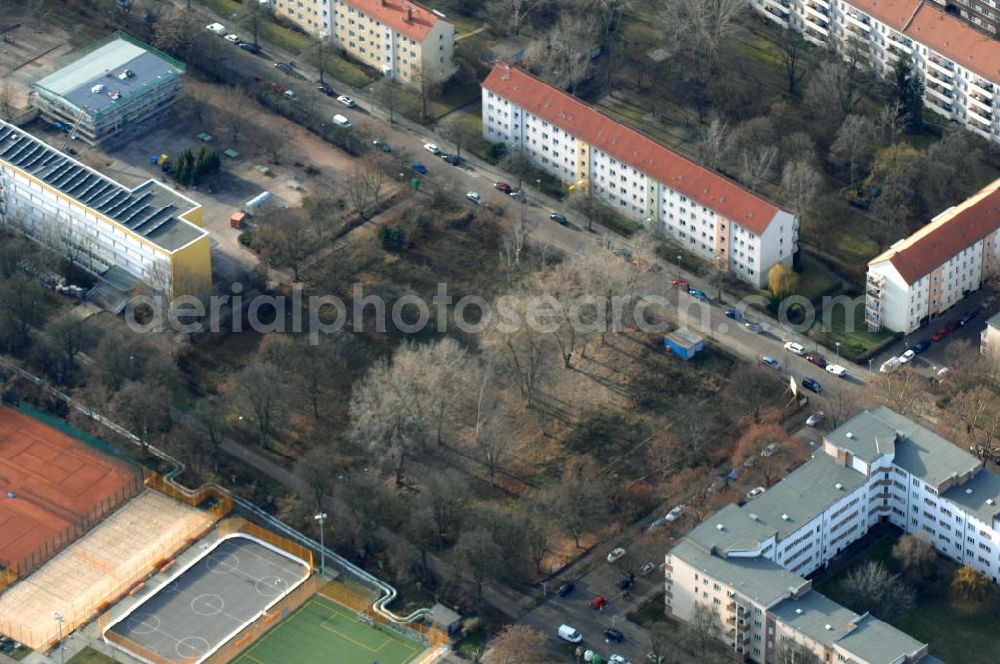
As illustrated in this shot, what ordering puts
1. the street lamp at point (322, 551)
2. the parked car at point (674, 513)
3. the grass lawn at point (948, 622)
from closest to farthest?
1. the grass lawn at point (948, 622)
2. the street lamp at point (322, 551)
3. the parked car at point (674, 513)

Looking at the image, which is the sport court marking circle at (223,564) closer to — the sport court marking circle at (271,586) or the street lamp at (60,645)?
the sport court marking circle at (271,586)

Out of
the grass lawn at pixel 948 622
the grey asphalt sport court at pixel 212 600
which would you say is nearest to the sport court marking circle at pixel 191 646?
the grey asphalt sport court at pixel 212 600

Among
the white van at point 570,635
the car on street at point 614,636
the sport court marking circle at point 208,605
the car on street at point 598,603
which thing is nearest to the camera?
the white van at point 570,635

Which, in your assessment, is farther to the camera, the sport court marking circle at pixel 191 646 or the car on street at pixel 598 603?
the car on street at pixel 598 603

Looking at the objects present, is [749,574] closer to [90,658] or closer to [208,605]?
[208,605]

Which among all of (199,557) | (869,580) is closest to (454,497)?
(199,557)

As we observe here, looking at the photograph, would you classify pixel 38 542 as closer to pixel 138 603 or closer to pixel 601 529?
pixel 138 603

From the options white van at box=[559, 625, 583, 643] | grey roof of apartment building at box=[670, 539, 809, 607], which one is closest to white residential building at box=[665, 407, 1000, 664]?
grey roof of apartment building at box=[670, 539, 809, 607]
